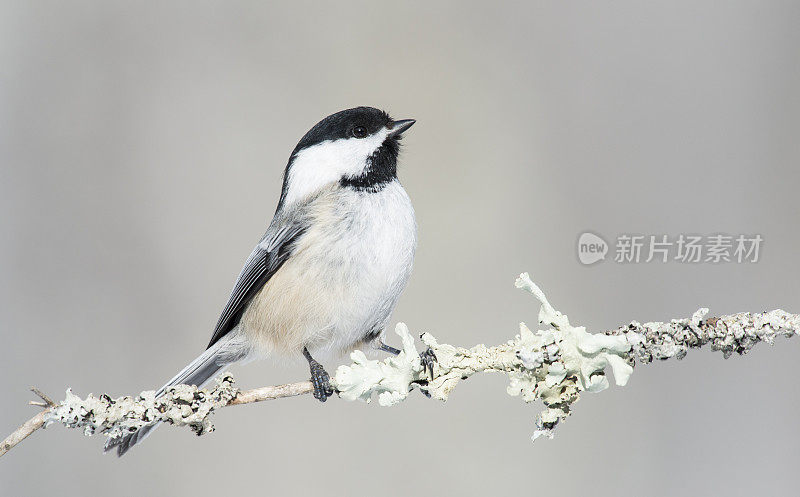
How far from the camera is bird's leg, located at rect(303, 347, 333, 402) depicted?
1791mm

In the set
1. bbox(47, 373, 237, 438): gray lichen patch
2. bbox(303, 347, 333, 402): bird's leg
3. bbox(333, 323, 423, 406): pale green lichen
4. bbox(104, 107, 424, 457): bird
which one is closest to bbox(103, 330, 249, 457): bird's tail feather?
bbox(104, 107, 424, 457): bird

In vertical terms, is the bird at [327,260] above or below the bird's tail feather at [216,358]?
above

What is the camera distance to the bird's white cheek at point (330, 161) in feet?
6.57

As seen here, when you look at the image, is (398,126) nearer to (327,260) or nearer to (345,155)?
(345,155)

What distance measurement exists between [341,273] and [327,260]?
2.4 inches

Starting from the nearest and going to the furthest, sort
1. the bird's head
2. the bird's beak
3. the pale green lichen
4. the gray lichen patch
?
the gray lichen patch
the pale green lichen
the bird's head
the bird's beak

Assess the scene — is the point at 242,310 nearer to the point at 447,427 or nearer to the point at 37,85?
the point at 447,427

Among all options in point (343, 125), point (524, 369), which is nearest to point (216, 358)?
point (343, 125)

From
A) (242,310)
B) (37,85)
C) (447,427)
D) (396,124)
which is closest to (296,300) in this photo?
(242,310)

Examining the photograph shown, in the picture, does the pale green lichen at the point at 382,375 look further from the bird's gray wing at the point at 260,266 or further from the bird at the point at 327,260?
the bird's gray wing at the point at 260,266

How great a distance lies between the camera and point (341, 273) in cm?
186

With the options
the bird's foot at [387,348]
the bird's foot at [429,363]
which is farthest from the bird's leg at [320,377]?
the bird's foot at [429,363]

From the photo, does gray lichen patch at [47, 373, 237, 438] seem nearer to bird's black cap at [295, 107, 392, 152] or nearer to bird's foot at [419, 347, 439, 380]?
bird's foot at [419, 347, 439, 380]

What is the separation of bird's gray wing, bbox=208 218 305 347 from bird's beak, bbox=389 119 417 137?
38cm
